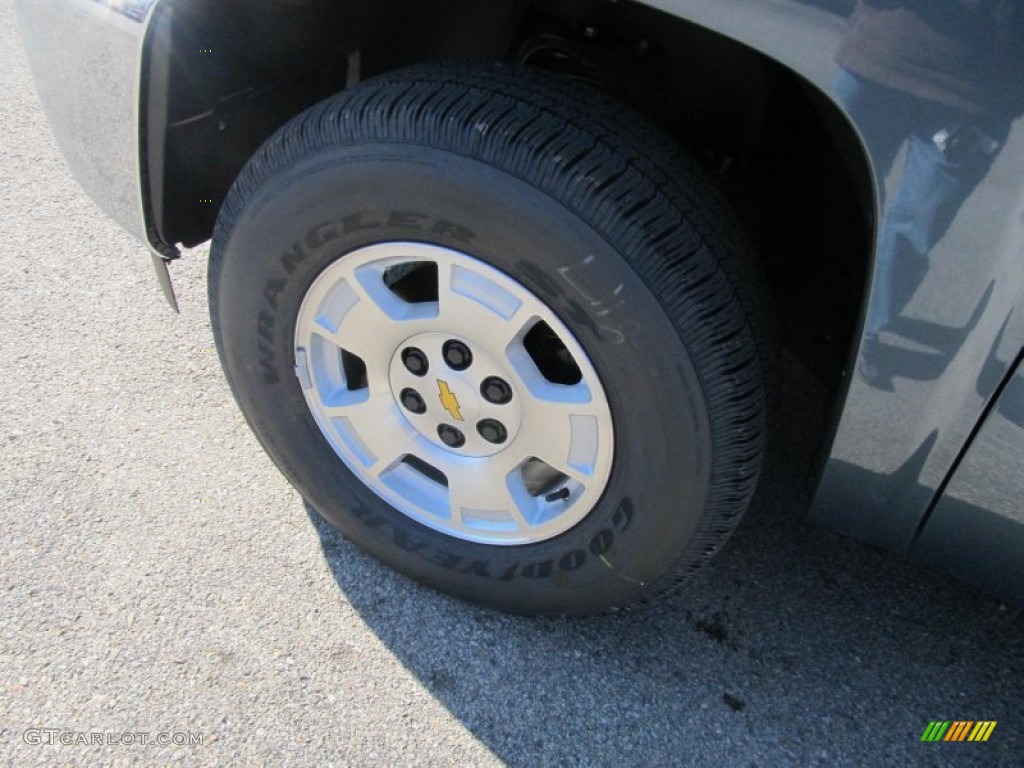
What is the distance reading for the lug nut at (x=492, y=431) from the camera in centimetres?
173

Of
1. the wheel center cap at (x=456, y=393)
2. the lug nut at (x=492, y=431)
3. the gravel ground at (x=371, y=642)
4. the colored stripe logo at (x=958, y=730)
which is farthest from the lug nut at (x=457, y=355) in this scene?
the colored stripe logo at (x=958, y=730)

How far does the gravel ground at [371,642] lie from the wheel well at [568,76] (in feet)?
1.82

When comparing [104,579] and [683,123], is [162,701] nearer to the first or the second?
[104,579]

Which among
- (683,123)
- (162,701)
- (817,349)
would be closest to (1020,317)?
(817,349)

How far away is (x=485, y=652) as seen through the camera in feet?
6.32

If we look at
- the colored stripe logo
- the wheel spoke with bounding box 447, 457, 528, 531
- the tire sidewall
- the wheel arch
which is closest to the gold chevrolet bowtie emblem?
the wheel spoke with bounding box 447, 457, 528, 531

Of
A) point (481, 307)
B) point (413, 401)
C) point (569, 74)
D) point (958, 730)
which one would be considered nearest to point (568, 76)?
point (569, 74)

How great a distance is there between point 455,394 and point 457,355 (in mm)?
84

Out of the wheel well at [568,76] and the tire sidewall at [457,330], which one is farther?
the wheel well at [568,76]

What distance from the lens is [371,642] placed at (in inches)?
75.9

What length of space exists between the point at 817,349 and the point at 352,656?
1.18m

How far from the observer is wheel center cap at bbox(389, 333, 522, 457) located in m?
1.68

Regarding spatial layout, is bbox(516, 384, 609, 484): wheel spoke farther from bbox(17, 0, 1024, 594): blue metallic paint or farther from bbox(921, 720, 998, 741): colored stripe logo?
bbox(921, 720, 998, 741): colored stripe logo

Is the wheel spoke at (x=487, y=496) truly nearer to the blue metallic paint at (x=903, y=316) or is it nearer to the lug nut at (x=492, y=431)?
the lug nut at (x=492, y=431)
